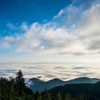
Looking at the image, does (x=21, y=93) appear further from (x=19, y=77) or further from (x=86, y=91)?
(x=86, y=91)

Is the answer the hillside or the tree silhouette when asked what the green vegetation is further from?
the hillside

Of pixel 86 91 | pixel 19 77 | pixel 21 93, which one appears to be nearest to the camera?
pixel 21 93

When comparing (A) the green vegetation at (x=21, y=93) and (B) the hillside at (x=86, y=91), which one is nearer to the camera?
(A) the green vegetation at (x=21, y=93)

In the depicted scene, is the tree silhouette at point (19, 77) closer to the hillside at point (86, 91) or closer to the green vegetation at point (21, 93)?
the green vegetation at point (21, 93)

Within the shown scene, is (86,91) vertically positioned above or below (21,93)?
below

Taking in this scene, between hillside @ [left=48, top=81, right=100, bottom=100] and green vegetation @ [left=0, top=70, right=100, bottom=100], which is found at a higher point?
green vegetation @ [left=0, top=70, right=100, bottom=100]

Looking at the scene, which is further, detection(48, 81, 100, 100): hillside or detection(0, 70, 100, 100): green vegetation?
detection(48, 81, 100, 100): hillside

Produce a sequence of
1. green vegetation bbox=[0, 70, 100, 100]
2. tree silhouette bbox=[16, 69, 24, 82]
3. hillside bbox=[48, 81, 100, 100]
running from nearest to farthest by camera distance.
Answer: green vegetation bbox=[0, 70, 100, 100] → tree silhouette bbox=[16, 69, 24, 82] → hillside bbox=[48, 81, 100, 100]

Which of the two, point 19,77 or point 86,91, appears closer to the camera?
point 19,77

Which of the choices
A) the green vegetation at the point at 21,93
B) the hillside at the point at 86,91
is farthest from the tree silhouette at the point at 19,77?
the hillside at the point at 86,91

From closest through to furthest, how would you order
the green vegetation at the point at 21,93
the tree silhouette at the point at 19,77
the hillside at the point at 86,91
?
the green vegetation at the point at 21,93
the tree silhouette at the point at 19,77
the hillside at the point at 86,91

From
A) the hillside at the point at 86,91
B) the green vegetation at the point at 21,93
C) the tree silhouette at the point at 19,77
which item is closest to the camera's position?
the green vegetation at the point at 21,93

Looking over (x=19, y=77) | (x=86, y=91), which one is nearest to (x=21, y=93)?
(x=19, y=77)

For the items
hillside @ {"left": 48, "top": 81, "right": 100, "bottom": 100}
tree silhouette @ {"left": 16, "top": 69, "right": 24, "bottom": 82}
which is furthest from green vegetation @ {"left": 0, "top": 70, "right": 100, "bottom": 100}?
hillside @ {"left": 48, "top": 81, "right": 100, "bottom": 100}
